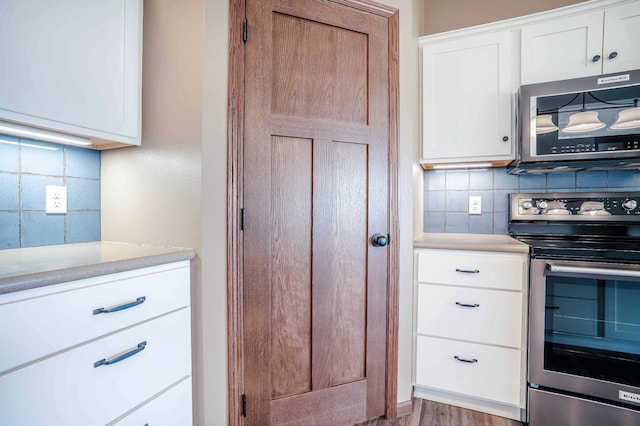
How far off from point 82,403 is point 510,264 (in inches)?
70.8

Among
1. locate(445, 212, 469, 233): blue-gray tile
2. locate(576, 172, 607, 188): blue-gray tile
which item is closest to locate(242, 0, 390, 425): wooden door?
locate(445, 212, 469, 233): blue-gray tile

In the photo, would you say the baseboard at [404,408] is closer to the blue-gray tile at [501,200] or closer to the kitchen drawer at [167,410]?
the kitchen drawer at [167,410]

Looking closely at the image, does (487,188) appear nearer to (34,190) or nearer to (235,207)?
(235,207)

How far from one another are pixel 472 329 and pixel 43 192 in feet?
6.89

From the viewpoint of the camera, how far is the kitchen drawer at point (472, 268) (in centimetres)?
156

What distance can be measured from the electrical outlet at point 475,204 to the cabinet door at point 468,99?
0.36 meters

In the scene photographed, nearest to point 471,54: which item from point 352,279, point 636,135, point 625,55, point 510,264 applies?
point 625,55

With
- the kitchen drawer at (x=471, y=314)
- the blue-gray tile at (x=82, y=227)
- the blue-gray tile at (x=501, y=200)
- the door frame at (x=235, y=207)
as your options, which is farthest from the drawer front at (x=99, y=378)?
the blue-gray tile at (x=501, y=200)

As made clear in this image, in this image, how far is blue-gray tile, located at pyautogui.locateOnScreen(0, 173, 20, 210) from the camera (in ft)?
3.72

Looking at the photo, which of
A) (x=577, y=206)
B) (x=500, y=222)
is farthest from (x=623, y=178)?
(x=500, y=222)

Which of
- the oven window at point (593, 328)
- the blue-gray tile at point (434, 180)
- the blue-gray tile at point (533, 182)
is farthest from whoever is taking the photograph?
the blue-gray tile at point (434, 180)

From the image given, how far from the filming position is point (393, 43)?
5.25 feet

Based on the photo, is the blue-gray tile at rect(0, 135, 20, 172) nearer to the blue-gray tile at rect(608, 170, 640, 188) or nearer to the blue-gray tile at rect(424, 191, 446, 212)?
the blue-gray tile at rect(424, 191, 446, 212)

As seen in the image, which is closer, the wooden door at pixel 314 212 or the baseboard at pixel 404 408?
the wooden door at pixel 314 212
